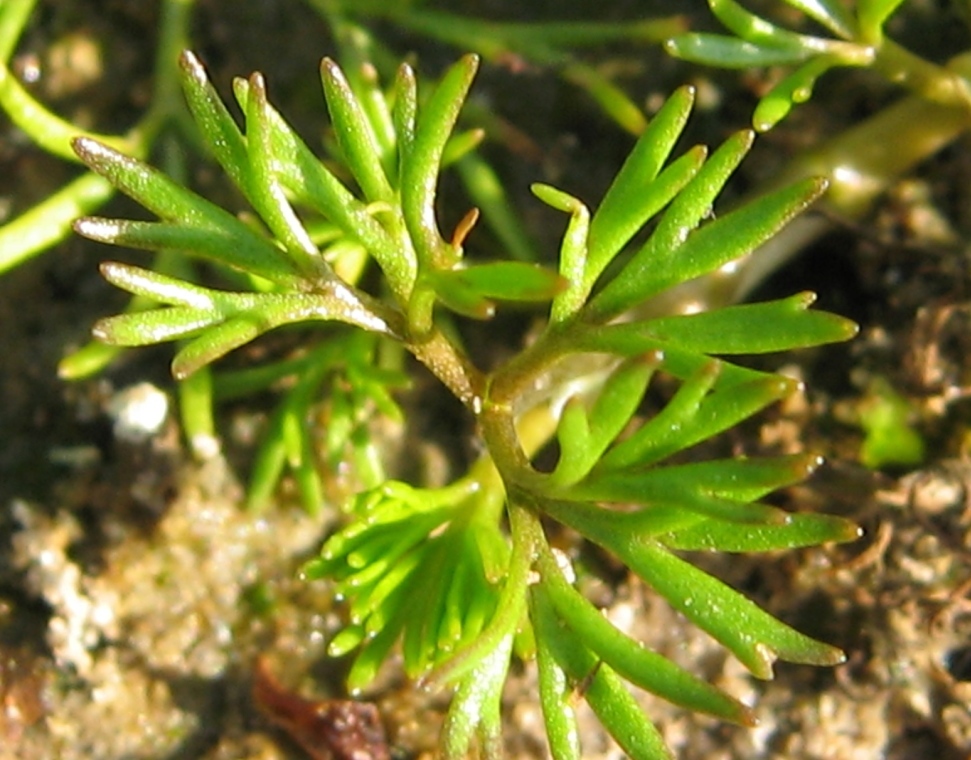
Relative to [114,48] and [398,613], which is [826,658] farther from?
[114,48]

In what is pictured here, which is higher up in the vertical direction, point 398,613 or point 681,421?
point 681,421

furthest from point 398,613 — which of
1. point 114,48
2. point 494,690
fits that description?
point 114,48

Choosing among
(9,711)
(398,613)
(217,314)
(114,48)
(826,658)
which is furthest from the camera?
(114,48)

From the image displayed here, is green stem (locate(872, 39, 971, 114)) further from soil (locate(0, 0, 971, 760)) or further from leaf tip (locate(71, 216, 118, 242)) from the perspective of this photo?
leaf tip (locate(71, 216, 118, 242))

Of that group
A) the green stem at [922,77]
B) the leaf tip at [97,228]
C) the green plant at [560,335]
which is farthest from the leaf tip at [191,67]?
the green stem at [922,77]

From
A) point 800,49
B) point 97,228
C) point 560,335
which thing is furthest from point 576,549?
point 97,228

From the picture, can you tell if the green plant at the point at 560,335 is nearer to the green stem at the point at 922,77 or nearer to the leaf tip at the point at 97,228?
the leaf tip at the point at 97,228

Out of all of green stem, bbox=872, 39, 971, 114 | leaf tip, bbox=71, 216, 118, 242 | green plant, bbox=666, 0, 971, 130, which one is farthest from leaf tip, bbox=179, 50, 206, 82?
green stem, bbox=872, 39, 971, 114
